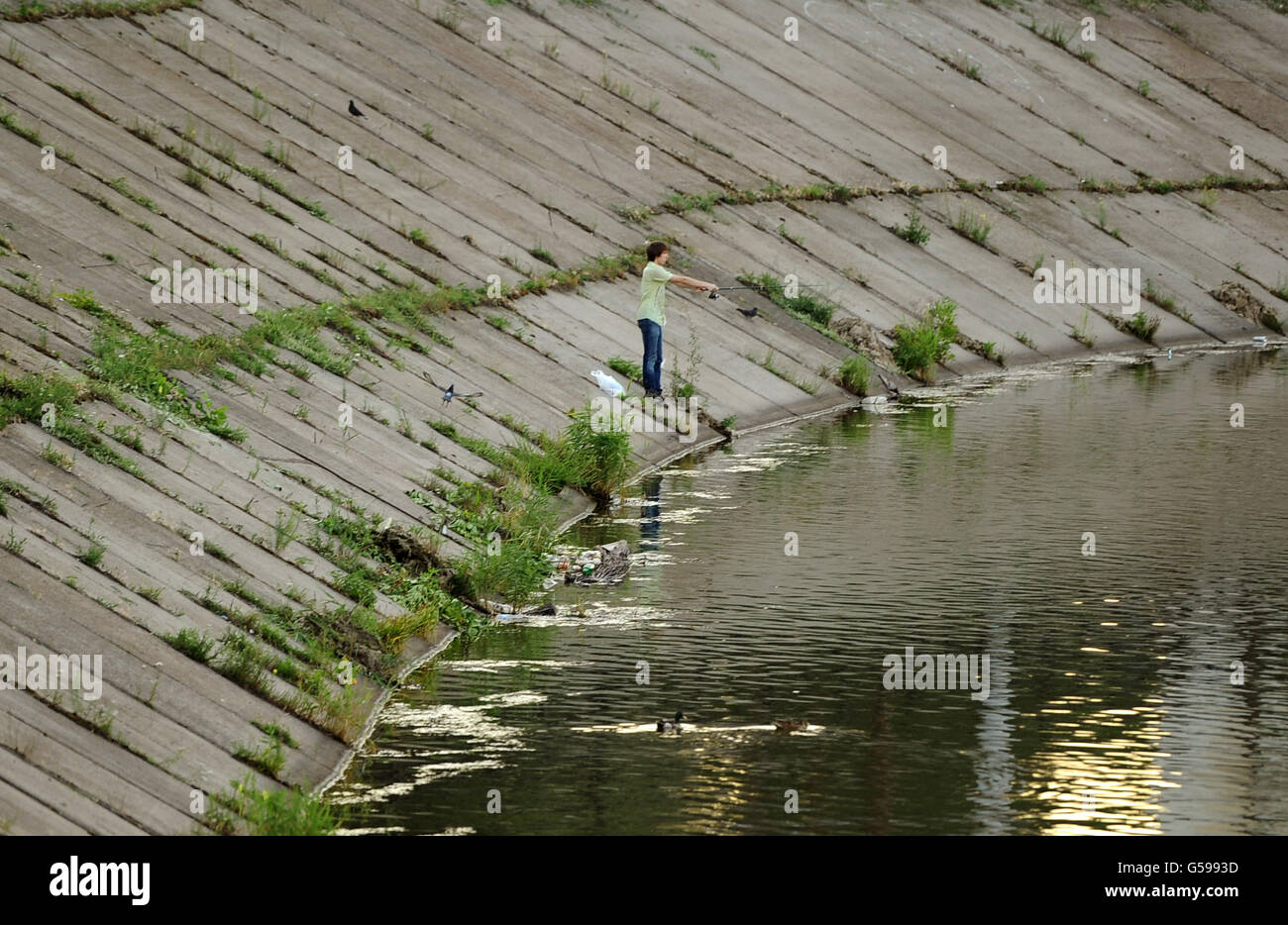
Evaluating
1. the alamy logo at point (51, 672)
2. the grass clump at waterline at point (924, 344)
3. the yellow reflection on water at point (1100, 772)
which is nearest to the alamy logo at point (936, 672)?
the yellow reflection on water at point (1100, 772)

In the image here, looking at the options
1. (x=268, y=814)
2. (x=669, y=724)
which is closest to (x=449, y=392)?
(x=669, y=724)

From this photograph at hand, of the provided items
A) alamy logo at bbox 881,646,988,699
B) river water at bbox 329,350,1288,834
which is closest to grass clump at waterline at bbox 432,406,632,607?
river water at bbox 329,350,1288,834

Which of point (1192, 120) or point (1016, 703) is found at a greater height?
point (1192, 120)

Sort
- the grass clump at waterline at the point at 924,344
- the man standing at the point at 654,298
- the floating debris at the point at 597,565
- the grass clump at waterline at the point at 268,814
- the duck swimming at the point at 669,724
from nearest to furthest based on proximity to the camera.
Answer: the grass clump at waterline at the point at 268,814 < the duck swimming at the point at 669,724 < the floating debris at the point at 597,565 < the man standing at the point at 654,298 < the grass clump at waterline at the point at 924,344

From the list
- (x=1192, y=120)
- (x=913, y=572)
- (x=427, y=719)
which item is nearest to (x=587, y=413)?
(x=913, y=572)

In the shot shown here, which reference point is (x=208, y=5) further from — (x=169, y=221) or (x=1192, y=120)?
(x=1192, y=120)

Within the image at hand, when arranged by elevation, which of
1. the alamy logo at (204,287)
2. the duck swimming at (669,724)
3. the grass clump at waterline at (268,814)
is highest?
the alamy logo at (204,287)
